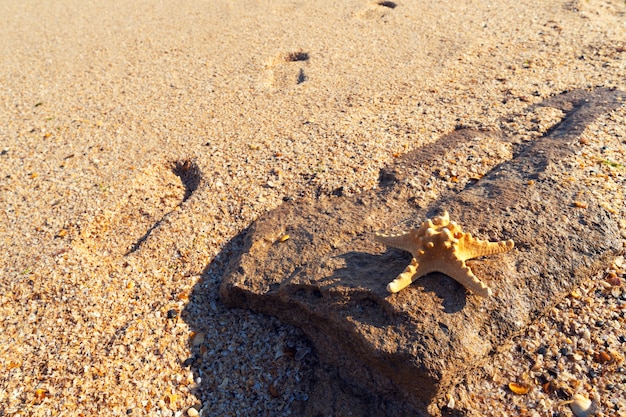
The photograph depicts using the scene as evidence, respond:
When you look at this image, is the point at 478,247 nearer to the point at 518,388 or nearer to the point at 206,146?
the point at 518,388

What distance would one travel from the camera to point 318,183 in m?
3.61

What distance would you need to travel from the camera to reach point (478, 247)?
2.39m

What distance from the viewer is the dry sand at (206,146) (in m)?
2.63

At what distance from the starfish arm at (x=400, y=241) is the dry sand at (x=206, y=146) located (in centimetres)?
74

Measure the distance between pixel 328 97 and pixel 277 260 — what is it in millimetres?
2355

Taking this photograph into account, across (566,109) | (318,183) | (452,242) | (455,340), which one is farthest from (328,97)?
(455,340)

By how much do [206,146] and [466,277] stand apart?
2.71 m

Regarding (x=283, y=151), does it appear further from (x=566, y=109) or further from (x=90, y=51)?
(x=90, y=51)

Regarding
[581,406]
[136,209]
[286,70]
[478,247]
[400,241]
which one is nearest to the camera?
[581,406]

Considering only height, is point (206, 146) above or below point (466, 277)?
below

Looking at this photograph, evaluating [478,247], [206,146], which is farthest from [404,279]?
[206,146]

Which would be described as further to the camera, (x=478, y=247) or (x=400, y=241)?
(x=400, y=241)

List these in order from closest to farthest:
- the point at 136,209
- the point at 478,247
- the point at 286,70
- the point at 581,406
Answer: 1. the point at 581,406
2. the point at 478,247
3. the point at 136,209
4. the point at 286,70

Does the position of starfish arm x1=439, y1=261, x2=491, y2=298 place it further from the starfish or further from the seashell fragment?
the seashell fragment
